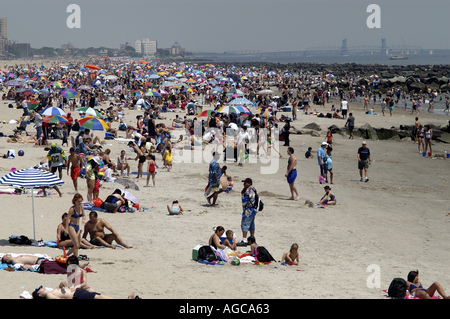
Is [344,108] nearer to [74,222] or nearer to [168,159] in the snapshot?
[168,159]

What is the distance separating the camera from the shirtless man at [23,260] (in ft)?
23.5

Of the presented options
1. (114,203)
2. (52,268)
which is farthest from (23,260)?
(114,203)

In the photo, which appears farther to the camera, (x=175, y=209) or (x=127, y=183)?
(x=127, y=183)

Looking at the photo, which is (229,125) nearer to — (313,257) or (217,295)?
(313,257)

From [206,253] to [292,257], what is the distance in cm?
140

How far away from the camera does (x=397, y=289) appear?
22.3 ft

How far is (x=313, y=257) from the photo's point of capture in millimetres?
8664

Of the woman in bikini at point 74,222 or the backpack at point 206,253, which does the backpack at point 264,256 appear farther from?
the woman in bikini at point 74,222

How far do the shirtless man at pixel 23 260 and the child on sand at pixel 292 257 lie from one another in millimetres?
3735

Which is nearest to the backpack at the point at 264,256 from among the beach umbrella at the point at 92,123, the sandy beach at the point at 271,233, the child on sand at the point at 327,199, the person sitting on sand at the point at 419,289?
the sandy beach at the point at 271,233

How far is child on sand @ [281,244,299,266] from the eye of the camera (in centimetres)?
812
